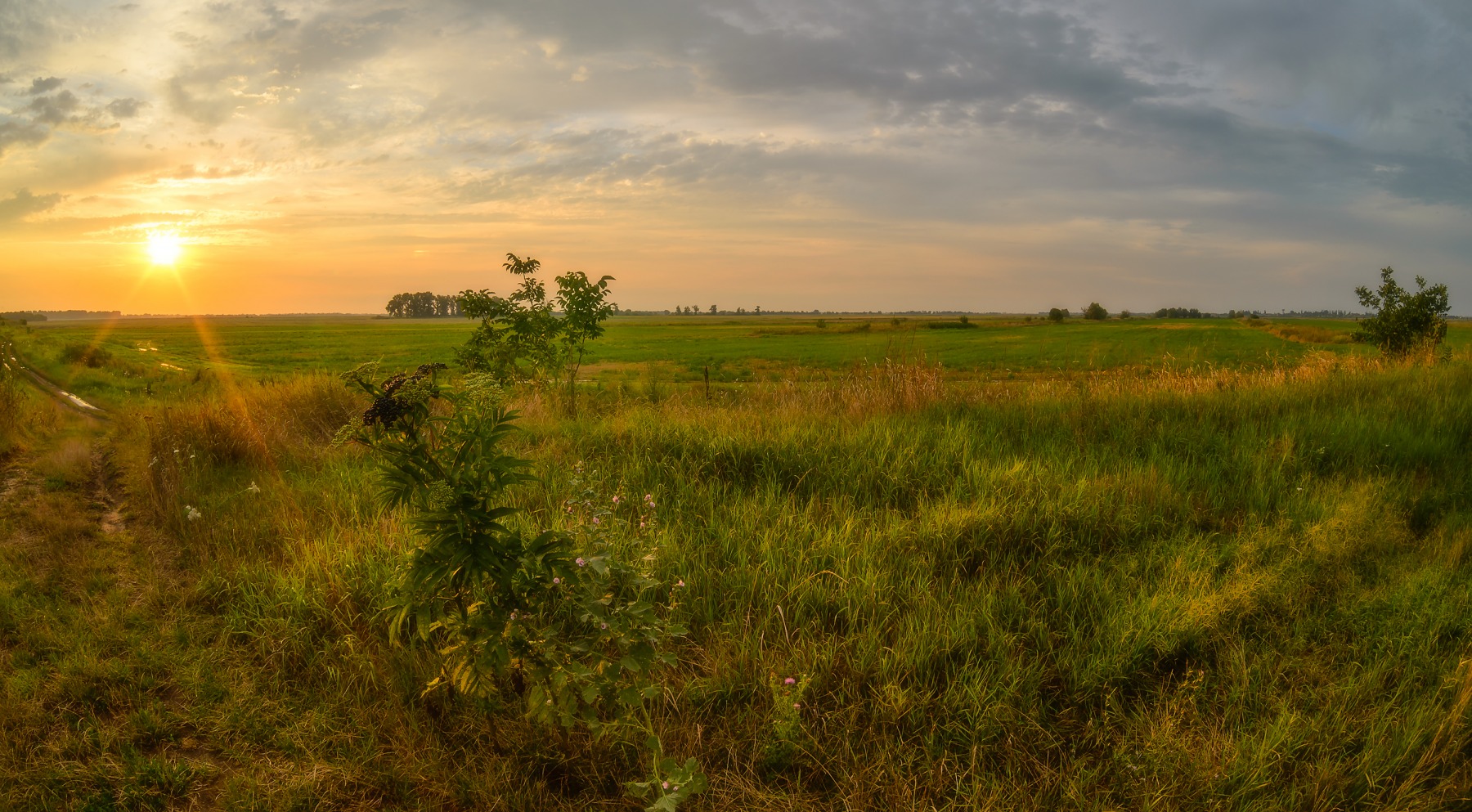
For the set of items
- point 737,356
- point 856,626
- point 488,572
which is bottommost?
point 856,626

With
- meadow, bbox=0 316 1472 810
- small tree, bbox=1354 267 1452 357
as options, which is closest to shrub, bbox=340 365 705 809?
meadow, bbox=0 316 1472 810

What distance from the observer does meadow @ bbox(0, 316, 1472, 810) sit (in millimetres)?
3029

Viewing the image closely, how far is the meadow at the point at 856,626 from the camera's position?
119 inches

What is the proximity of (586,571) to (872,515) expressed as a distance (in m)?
2.50

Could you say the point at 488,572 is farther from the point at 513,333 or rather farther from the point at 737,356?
the point at 737,356

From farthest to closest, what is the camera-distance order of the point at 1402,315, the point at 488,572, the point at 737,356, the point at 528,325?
1. the point at 737,356
2. the point at 1402,315
3. the point at 528,325
4. the point at 488,572

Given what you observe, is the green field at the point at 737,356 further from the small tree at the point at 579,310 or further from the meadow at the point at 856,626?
the meadow at the point at 856,626

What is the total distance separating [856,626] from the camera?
382cm

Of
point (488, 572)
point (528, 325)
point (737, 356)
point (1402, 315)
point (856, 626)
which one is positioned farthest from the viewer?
point (737, 356)

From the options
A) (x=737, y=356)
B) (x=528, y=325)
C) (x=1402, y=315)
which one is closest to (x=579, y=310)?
(x=528, y=325)

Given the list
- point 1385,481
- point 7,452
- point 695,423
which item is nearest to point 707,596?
point 695,423

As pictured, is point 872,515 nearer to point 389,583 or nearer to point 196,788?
point 389,583

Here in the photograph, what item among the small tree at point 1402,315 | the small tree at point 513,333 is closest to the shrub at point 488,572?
the small tree at point 513,333

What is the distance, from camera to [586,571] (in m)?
3.42
